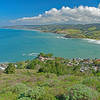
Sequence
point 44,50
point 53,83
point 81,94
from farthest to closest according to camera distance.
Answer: point 44,50 → point 53,83 → point 81,94

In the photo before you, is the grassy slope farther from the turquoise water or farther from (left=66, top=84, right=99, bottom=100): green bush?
the turquoise water

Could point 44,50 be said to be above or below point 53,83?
below

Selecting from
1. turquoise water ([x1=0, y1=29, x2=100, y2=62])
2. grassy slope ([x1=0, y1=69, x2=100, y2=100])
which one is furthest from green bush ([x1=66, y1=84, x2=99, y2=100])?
turquoise water ([x1=0, y1=29, x2=100, y2=62])

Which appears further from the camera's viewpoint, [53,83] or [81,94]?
[53,83]

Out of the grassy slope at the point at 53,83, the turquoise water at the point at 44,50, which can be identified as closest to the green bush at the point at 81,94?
the grassy slope at the point at 53,83

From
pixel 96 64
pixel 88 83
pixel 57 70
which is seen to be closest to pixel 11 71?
pixel 57 70

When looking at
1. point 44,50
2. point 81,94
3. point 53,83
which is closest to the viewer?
point 81,94

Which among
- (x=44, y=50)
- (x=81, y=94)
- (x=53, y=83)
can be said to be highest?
(x=81, y=94)

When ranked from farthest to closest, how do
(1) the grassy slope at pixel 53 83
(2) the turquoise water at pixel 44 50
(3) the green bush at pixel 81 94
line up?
1. (2) the turquoise water at pixel 44 50
2. (1) the grassy slope at pixel 53 83
3. (3) the green bush at pixel 81 94

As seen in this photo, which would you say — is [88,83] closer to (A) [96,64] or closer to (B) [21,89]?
(B) [21,89]

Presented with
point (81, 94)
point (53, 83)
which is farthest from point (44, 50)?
point (81, 94)

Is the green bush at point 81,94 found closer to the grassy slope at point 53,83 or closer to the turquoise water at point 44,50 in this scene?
the grassy slope at point 53,83

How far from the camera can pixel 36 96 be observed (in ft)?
17.3

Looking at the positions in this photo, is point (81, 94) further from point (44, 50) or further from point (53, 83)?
point (44, 50)
